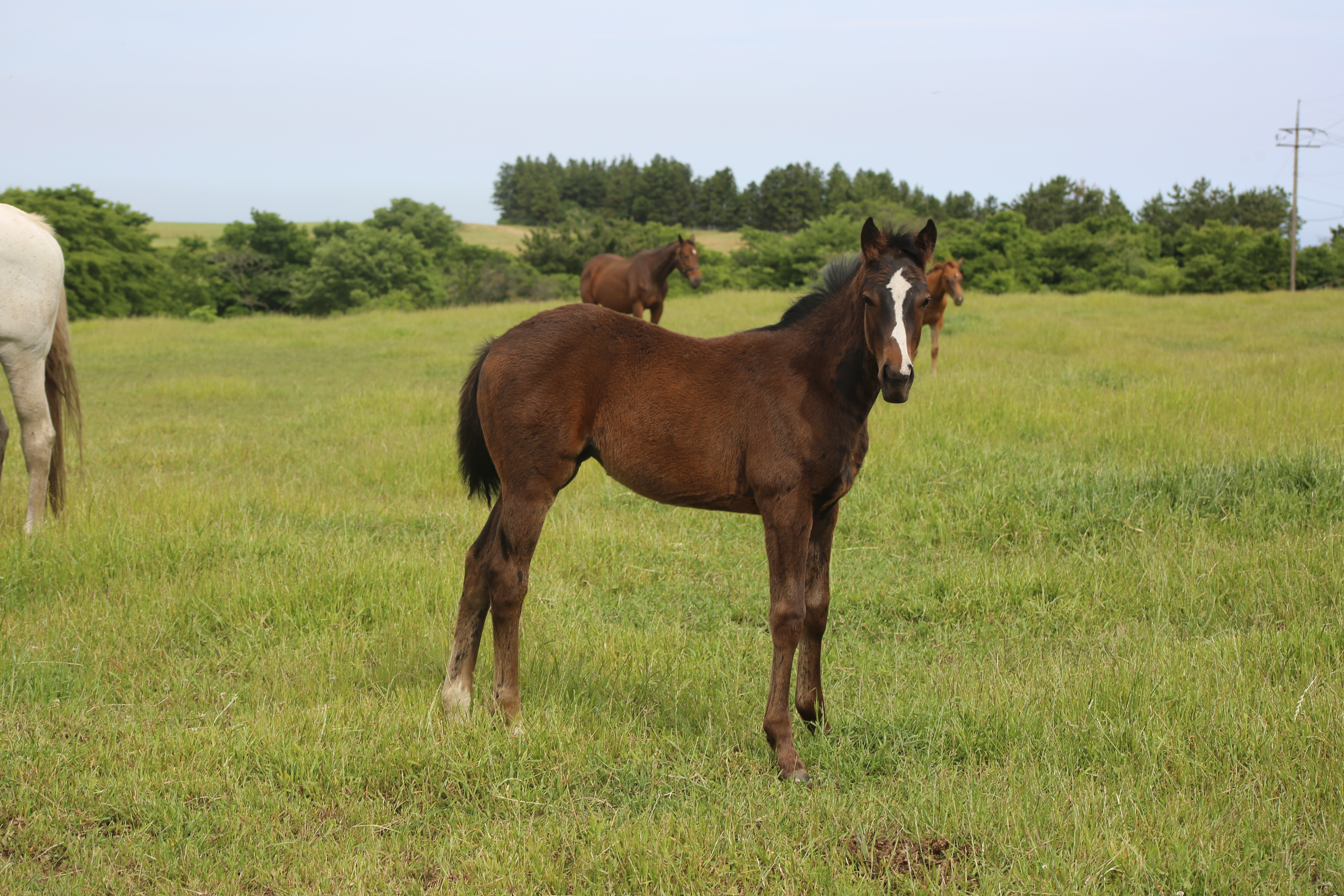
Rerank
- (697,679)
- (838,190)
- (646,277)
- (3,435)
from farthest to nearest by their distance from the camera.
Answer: (838,190) < (646,277) < (3,435) < (697,679)

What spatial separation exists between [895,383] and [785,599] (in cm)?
92

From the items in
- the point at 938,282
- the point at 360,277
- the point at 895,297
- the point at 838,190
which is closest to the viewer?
the point at 895,297

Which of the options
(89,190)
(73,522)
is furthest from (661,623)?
(89,190)

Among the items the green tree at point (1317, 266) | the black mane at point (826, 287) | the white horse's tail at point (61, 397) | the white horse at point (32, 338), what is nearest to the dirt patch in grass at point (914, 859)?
the black mane at point (826, 287)

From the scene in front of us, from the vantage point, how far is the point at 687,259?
15.3 m

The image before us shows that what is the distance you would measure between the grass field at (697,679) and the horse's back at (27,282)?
1233 mm

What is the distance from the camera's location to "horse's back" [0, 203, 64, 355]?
5.94m

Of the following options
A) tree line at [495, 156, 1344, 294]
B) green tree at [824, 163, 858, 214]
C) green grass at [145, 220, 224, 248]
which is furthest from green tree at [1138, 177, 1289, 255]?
green grass at [145, 220, 224, 248]

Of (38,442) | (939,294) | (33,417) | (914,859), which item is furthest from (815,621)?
(939,294)

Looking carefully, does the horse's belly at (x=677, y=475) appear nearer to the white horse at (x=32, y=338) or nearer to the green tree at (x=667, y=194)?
the white horse at (x=32, y=338)

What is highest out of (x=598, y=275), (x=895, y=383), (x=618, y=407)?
(x=598, y=275)

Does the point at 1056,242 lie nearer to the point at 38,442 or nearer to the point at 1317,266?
the point at 1317,266

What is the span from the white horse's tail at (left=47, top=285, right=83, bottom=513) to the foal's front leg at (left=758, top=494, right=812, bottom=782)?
5472 millimetres

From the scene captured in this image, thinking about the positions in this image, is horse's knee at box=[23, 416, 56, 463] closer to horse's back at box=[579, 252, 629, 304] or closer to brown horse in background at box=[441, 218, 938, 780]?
brown horse in background at box=[441, 218, 938, 780]
